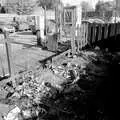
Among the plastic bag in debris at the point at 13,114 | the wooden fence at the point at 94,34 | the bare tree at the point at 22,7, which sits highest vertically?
the bare tree at the point at 22,7

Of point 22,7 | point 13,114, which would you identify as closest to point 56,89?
point 13,114

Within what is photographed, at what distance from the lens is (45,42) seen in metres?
8.30

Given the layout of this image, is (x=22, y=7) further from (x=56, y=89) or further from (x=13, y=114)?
(x=13, y=114)

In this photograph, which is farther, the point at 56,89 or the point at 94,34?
the point at 94,34

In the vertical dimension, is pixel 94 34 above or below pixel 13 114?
above

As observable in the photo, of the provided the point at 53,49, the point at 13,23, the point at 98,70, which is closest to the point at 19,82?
the point at 98,70

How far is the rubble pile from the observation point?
3.20 metres

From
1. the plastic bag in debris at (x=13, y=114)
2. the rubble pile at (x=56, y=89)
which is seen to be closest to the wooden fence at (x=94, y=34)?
the rubble pile at (x=56, y=89)

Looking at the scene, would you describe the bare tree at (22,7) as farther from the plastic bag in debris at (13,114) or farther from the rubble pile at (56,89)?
the plastic bag in debris at (13,114)

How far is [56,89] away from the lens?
4.02m

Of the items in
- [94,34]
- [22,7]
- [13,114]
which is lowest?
[13,114]

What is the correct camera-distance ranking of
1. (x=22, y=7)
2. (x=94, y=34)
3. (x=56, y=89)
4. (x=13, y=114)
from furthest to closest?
1. (x=22, y=7)
2. (x=94, y=34)
3. (x=56, y=89)
4. (x=13, y=114)

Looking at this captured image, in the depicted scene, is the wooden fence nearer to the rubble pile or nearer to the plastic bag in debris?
the rubble pile

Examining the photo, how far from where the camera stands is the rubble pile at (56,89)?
3203 millimetres
